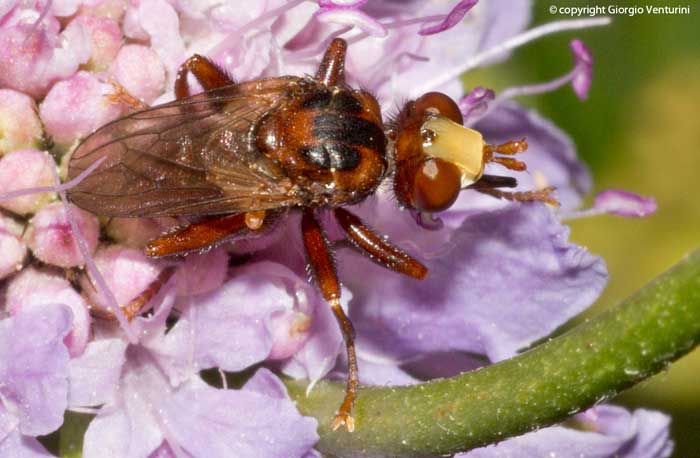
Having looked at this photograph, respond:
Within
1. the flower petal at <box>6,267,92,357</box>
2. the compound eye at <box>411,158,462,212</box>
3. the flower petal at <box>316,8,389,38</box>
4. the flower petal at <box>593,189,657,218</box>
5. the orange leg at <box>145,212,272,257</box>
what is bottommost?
the flower petal at <box>593,189,657,218</box>

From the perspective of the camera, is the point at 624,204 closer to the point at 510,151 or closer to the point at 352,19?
the point at 510,151

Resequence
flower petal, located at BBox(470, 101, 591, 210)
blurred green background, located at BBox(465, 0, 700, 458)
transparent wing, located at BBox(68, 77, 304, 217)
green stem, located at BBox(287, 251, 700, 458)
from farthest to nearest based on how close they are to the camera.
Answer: blurred green background, located at BBox(465, 0, 700, 458)
flower petal, located at BBox(470, 101, 591, 210)
transparent wing, located at BBox(68, 77, 304, 217)
green stem, located at BBox(287, 251, 700, 458)

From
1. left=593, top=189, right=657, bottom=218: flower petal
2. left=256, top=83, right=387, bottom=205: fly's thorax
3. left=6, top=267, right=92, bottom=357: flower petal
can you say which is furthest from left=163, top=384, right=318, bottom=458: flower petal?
left=593, top=189, right=657, bottom=218: flower petal

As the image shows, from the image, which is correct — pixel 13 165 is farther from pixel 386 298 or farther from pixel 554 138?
pixel 554 138

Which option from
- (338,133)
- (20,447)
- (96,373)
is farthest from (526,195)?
(20,447)

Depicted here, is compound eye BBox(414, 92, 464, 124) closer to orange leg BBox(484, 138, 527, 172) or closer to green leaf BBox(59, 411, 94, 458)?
orange leg BBox(484, 138, 527, 172)

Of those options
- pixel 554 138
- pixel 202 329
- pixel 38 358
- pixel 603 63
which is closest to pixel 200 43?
pixel 202 329

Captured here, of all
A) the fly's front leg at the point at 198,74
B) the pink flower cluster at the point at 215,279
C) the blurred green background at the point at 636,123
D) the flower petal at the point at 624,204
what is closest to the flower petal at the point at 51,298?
the pink flower cluster at the point at 215,279

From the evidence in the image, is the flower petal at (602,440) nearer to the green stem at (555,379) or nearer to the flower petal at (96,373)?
the green stem at (555,379)
